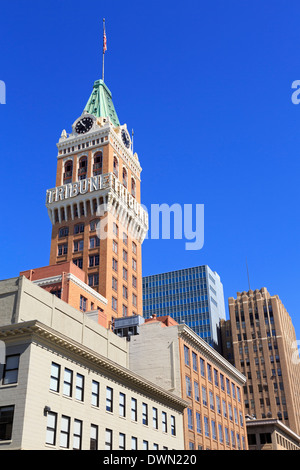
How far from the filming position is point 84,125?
357 ft

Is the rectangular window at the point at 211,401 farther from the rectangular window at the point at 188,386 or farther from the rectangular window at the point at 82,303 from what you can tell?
the rectangular window at the point at 82,303

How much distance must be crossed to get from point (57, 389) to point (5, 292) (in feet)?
30.9

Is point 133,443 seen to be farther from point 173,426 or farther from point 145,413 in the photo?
point 173,426

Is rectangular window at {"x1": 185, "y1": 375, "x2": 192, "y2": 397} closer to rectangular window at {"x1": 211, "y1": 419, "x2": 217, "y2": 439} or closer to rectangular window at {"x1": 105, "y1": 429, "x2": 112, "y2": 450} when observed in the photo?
rectangular window at {"x1": 211, "y1": 419, "x2": 217, "y2": 439}

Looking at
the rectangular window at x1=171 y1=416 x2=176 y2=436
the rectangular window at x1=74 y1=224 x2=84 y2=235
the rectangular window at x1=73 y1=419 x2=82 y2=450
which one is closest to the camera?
the rectangular window at x1=73 y1=419 x2=82 y2=450

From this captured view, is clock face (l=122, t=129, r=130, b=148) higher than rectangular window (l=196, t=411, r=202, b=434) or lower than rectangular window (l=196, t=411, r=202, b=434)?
higher

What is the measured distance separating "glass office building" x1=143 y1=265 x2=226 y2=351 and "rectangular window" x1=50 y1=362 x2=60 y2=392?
13067 centimetres

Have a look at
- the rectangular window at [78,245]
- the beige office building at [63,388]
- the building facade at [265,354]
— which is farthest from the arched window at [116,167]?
Result: the building facade at [265,354]

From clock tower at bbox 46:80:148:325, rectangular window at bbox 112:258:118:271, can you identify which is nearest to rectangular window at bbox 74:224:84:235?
clock tower at bbox 46:80:148:325

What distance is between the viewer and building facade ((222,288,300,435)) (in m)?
142

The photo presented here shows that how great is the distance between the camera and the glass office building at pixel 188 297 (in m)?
176

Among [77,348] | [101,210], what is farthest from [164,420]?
[101,210]

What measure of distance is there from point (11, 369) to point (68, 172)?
68950 mm
